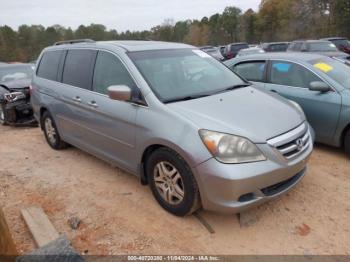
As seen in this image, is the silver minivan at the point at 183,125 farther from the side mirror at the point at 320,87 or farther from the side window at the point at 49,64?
the side mirror at the point at 320,87

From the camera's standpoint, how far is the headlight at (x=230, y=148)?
2922 millimetres

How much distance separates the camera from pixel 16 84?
8109 mm

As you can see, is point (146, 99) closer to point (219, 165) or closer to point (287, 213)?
point (219, 165)

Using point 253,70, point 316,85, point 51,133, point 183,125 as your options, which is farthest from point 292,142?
point 51,133

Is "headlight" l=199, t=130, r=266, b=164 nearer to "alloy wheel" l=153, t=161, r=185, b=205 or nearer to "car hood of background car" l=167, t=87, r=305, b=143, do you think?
"car hood of background car" l=167, t=87, r=305, b=143

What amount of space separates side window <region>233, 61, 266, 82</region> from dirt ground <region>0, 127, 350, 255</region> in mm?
1684

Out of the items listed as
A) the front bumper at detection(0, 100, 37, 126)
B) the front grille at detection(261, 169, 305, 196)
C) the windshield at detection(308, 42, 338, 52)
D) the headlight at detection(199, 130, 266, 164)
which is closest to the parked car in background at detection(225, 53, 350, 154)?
the front grille at detection(261, 169, 305, 196)

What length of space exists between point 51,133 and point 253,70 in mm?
3682

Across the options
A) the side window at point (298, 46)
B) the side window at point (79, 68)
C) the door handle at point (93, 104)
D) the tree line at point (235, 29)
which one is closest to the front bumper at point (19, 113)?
the side window at point (79, 68)

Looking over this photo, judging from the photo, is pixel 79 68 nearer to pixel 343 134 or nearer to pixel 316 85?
pixel 316 85

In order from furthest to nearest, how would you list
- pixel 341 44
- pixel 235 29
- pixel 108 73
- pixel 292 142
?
pixel 235 29
pixel 341 44
pixel 108 73
pixel 292 142

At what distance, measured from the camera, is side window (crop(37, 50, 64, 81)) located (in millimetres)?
5352

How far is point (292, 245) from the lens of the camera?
2961 millimetres

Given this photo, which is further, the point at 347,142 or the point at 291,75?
the point at 291,75
